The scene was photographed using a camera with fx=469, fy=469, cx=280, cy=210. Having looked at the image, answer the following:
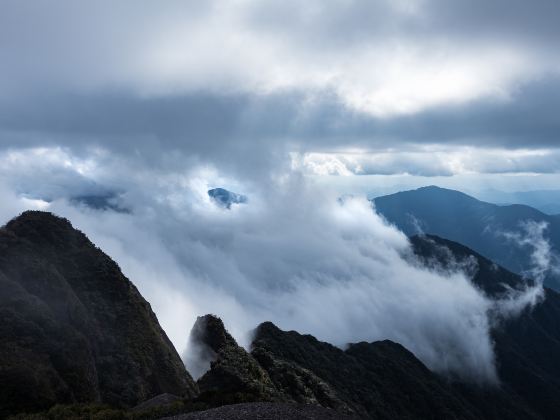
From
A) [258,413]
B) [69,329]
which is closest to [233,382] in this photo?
[258,413]

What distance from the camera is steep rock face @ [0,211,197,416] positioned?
53.8m

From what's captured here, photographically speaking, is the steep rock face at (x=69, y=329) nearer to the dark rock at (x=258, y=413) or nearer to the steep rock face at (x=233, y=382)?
the steep rock face at (x=233, y=382)

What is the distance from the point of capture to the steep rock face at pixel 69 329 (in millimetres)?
53812

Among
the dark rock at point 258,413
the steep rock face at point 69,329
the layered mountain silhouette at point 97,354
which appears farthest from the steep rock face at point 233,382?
the dark rock at point 258,413

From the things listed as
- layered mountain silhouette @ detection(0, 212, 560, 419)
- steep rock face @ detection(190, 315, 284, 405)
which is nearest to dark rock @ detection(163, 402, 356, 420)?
layered mountain silhouette @ detection(0, 212, 560, 419)

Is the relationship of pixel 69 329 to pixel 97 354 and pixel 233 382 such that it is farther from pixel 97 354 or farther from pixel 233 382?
pixel 233 382

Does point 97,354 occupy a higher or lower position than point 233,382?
higher

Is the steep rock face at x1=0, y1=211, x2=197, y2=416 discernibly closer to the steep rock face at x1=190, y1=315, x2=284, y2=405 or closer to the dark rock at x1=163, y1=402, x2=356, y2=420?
the steep rock face at x1=190, y1=315, x2=284, y2=405

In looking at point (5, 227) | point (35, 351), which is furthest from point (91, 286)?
point (35, 351)

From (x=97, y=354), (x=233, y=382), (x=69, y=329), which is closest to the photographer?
(x=233, y=382)

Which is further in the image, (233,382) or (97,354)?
(97,354)

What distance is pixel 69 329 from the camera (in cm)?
6359

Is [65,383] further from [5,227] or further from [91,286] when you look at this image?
[5,227]

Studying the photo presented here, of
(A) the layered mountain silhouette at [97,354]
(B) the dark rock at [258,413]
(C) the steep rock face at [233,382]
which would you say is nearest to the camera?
(B) the dark rock at [258,413]
